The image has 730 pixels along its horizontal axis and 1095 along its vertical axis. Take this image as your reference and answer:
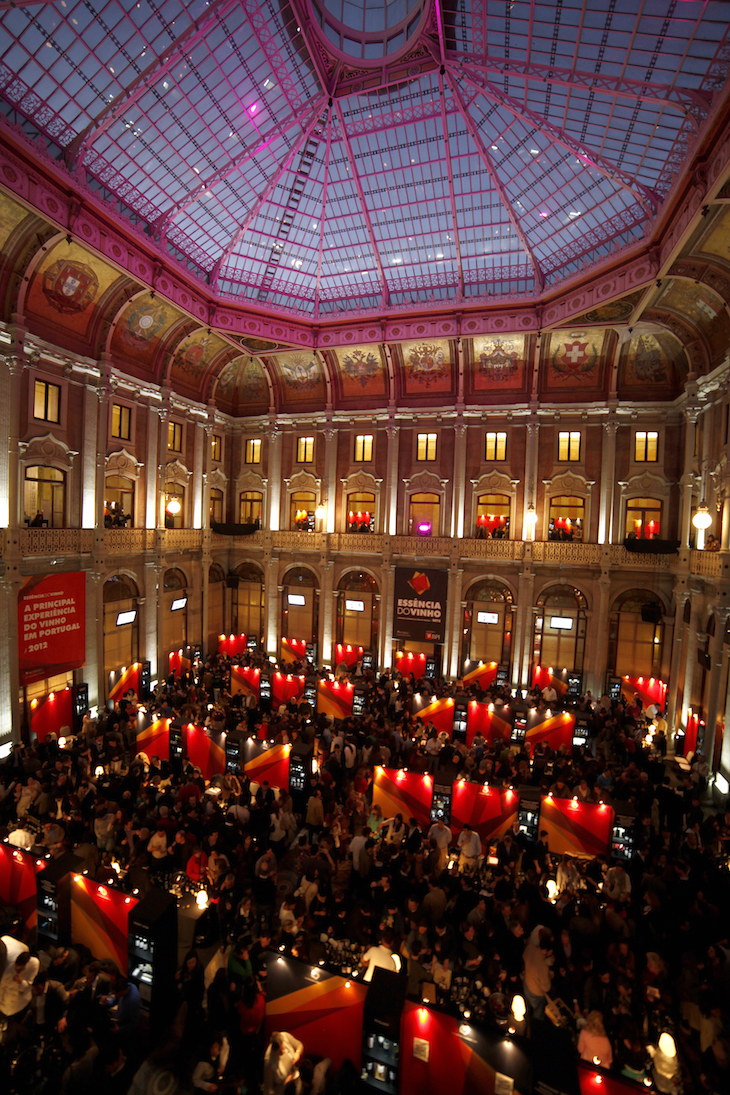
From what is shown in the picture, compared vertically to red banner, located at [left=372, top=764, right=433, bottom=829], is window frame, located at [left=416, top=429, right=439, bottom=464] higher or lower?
higher

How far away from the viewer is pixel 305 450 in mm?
26375

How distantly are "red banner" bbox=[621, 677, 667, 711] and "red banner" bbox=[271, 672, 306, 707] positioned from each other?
12554 mm

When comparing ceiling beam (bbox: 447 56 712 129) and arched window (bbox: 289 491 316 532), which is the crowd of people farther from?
ceiling beam (bbox: 447 56 712 129)

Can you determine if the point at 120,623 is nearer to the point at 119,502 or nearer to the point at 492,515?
the point at 119,502

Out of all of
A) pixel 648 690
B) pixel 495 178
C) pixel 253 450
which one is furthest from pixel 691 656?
pixel 253 450

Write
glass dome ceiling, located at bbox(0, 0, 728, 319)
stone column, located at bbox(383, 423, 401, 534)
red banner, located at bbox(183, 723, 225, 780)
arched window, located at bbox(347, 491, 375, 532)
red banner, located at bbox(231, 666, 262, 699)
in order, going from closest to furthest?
1. glass dome ceiling, located at bbox(0, 0, 728, 319)
2. red banner, located at bbox(183, 723, 225, 780)
3. red banner, located at bbox(231, 666, 262, 699)
4. stone column, located at bbox(383, 423, 401, 534)
5. arched window, located at bbox(347, 491, 375, 532)

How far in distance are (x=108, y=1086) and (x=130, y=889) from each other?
3.27 metres

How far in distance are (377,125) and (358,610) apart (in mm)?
18424

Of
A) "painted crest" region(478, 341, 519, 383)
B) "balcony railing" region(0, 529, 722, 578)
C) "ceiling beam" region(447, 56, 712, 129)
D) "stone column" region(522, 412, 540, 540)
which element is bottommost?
"balcony railing" region(0, 529, 722, 578)

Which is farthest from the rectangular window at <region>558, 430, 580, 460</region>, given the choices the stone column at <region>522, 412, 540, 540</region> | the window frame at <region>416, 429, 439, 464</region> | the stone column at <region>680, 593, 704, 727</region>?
the stone column at <region>680, 593, 704, 727</region>

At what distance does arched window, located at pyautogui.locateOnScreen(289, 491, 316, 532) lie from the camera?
26.3 meters

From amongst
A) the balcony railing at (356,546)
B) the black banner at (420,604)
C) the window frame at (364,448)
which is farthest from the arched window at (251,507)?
the black banner at (420,604)

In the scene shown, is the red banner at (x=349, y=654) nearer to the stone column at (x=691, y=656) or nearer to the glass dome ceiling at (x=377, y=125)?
the stone column at (x=691, y=656)

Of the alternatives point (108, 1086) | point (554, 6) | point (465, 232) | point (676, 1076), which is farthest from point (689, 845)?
point (465, 232)
